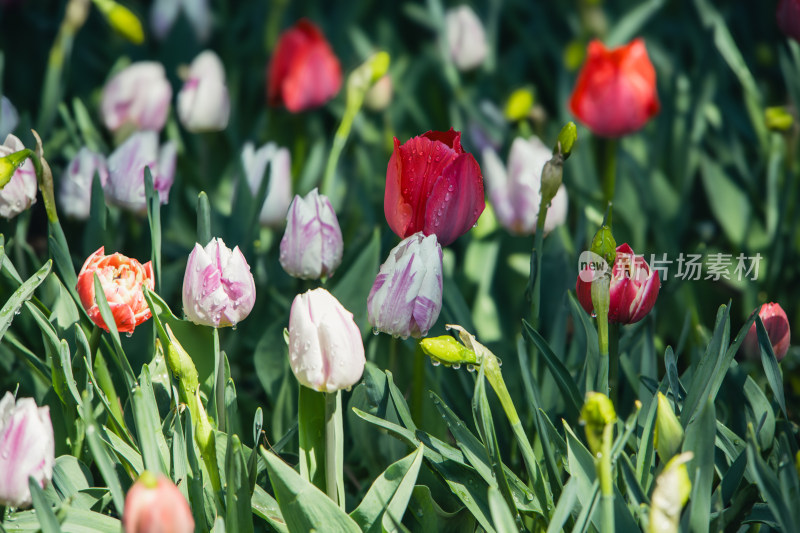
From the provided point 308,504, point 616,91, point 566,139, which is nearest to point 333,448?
point 308,504

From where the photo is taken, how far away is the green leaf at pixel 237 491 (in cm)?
69

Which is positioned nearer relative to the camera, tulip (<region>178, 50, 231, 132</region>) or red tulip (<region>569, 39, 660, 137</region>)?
red tulip (<region>569, 39, 660, 137</region>)

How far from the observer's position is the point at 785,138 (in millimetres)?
1512

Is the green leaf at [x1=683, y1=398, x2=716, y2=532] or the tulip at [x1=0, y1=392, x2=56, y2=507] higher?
the tulip at [x1=0, y1=392, x2=56, y2=507]

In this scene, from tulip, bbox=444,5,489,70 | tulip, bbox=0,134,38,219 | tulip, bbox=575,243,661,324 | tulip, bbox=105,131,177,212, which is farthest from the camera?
tulip, bbox=444,5,489,70

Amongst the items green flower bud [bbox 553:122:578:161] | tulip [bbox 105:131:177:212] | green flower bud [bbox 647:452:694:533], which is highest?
green flower bud [bbox 553:122:578:161]

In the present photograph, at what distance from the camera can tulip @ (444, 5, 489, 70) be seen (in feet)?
5.53

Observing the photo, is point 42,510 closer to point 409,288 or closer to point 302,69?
point 409,288

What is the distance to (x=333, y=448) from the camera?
0.76 metres

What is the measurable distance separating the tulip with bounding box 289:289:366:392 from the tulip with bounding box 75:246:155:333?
0.20 meters

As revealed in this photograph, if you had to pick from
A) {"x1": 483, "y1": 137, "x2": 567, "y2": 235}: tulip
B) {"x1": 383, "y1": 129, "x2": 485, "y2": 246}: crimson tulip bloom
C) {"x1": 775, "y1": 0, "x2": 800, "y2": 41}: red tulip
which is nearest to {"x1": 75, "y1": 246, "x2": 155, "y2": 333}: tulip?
{"x1": 383, "y1": 129, "x2": 485, "y2": 246}: crimson tulip bloom

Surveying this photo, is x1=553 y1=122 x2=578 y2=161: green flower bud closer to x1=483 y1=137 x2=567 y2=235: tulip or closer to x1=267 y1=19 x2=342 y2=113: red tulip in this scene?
x1=483 y1=137 x2=567 y2=235: tulip

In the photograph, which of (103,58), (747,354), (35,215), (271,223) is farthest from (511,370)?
(103,58)

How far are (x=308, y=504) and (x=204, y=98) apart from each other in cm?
90
